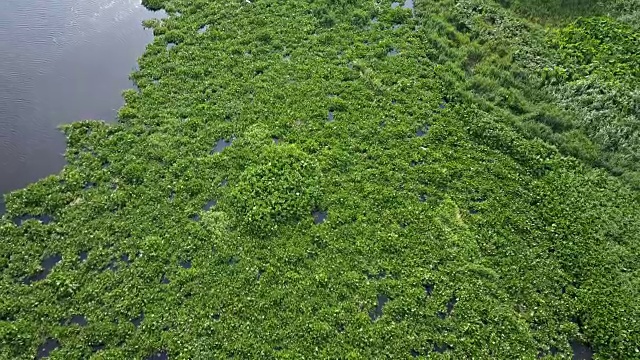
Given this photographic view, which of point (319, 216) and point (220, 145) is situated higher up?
point (220, 145)

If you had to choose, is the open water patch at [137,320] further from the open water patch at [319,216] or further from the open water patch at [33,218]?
the open water patch at [319,216]

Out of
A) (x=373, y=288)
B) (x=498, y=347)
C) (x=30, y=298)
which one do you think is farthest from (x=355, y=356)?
(x=30, y=298)

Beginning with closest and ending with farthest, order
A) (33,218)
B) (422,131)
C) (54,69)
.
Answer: (33,218)
(422,131)
(54,69)

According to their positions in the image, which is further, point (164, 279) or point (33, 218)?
point (33, 218)

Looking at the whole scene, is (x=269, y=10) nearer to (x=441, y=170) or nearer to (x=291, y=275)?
(x=441, y=170)

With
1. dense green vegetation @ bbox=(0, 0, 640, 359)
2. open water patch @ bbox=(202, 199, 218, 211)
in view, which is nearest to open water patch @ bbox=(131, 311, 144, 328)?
dense green vegetation @ bbox=(0, 0, 640, 359)

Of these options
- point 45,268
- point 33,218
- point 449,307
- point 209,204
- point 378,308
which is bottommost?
point 449,307

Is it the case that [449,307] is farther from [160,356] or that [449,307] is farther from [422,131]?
[160,356]

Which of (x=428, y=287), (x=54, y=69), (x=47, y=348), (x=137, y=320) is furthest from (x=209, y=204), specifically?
(x=54, y=69)
